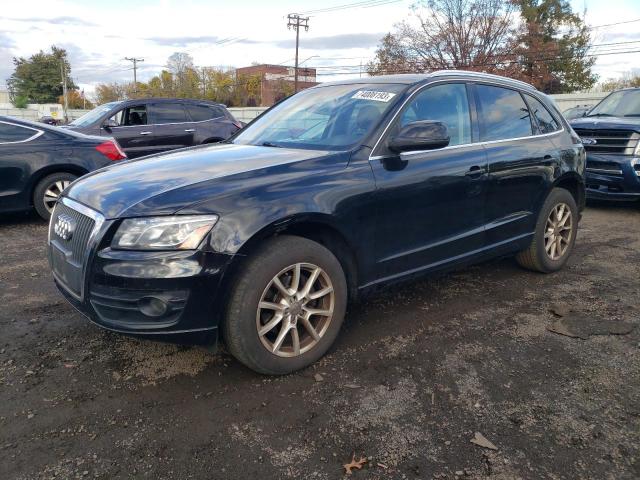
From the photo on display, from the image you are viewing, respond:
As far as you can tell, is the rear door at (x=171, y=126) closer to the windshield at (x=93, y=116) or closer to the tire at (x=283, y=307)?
the windshield at (x=93, y=116)

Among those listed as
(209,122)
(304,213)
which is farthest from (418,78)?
(209,122)

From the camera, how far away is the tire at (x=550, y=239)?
463 centimetres

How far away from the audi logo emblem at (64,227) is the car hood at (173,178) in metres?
0.13

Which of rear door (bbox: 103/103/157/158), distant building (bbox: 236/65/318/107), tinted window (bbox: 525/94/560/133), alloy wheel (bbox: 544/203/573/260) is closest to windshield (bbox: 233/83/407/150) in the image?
tinted window (bbox: 525/94/560/133)

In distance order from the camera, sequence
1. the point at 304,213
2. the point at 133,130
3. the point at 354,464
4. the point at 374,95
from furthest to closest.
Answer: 1. the point at 133,130
2. the point at 374,95
3. the point at 304,213
4. the point at 354,464

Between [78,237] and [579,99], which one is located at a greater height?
[579,99]

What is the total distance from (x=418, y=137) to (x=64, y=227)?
222 cm

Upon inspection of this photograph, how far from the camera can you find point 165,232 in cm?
261

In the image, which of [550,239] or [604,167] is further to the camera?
[604,167]

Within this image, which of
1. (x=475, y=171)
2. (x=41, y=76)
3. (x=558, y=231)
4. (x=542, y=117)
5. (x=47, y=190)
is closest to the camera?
(x=475, y=171)

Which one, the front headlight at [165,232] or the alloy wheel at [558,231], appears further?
the alloy wheel at [558,231]

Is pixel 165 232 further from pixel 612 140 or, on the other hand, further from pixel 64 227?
pixel 612 140

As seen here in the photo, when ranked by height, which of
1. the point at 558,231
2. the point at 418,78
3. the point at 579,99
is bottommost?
the point at 558,231

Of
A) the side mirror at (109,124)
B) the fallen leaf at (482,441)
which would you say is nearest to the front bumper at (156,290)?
the fallen leaf at (482,441)
